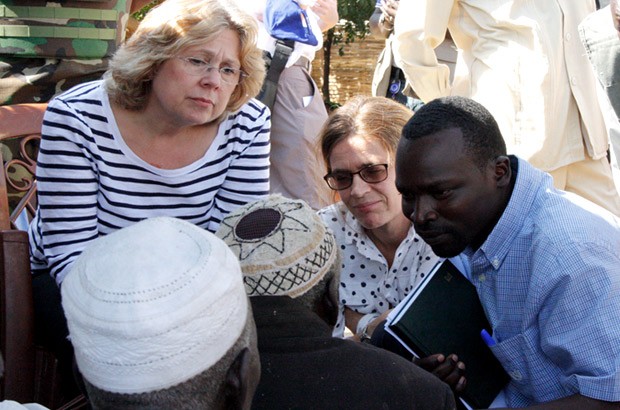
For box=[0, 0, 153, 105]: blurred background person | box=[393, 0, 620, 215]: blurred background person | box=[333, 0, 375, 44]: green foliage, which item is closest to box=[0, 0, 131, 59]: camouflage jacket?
box=[0, 0, 153, 105]: blurred background person

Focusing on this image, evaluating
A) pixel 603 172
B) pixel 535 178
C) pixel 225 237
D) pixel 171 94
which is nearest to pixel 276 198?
pixel 225 237

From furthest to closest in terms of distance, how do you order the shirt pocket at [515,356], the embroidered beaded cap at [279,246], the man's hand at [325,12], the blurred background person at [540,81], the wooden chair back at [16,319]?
the man's hand at [325,12] → the blurred background person at [540,81] → the wooden chair back at [16,319] → the shirt pocket at [515,356] → the embroidered beaded cap at [279,246]

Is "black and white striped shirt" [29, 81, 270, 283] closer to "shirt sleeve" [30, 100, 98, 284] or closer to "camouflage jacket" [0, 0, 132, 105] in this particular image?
"shirt sleeve" [30, 100, 98, 284]

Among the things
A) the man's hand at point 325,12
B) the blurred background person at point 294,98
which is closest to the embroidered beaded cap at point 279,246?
the blurred background person at point 294,98

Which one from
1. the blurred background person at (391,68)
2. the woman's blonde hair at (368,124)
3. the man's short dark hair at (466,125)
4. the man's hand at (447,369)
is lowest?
the blurred background person at (391,68)

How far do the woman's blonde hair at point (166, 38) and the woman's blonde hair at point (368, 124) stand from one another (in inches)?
15.6

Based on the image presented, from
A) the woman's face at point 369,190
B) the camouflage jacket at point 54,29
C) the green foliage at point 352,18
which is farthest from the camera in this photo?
the green foliage at point 352,18

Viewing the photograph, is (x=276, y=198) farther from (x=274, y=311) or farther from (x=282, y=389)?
(x=282, y=389)

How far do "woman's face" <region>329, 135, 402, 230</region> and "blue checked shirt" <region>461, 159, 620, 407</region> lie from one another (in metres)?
0.63

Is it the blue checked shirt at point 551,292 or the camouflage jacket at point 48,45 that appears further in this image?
the camouflage jacket at point 48,45

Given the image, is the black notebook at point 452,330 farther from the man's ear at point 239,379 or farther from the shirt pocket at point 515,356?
the man's ear at point 239,379

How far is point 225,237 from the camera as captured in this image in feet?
6.32

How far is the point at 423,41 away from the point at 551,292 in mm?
2218

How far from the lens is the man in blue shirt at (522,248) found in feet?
6.53
